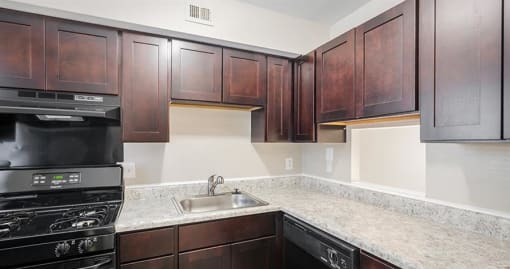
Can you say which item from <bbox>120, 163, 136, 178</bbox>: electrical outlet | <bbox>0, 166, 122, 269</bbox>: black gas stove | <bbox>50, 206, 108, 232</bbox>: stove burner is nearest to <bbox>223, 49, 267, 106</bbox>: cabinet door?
<bbox>120, 163, 136, 178</bbox>: electrical outlet

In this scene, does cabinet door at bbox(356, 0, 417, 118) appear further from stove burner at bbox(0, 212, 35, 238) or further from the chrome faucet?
stove burner at bbox(0, 212, 35, 238)

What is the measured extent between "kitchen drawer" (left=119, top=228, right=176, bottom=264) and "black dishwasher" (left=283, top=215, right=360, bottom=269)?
761 mm

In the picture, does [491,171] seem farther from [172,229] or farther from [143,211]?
[143,211]

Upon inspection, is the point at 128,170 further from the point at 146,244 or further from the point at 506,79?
the point at 506,79

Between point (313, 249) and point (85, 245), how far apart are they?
1.22 meters

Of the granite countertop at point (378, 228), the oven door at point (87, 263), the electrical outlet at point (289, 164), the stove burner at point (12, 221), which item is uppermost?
the electrical outlet at point (289, 164)

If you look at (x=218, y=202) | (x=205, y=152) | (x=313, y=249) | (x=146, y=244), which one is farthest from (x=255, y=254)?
(x=205, y=152)

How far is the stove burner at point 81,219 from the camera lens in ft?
4.24

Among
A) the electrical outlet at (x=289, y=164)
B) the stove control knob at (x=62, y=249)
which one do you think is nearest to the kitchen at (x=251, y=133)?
the stove control knob at (x=62, y=249)

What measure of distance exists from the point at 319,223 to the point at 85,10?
6.41 ft

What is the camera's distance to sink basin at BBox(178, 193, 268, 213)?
6.65 ft

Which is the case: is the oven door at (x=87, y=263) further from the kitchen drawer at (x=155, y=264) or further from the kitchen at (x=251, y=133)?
the kitchen drawer at (x=155, y=264)

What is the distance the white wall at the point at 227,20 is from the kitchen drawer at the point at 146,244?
139 cm

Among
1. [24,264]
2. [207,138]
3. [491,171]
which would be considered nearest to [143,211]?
[24,264]
